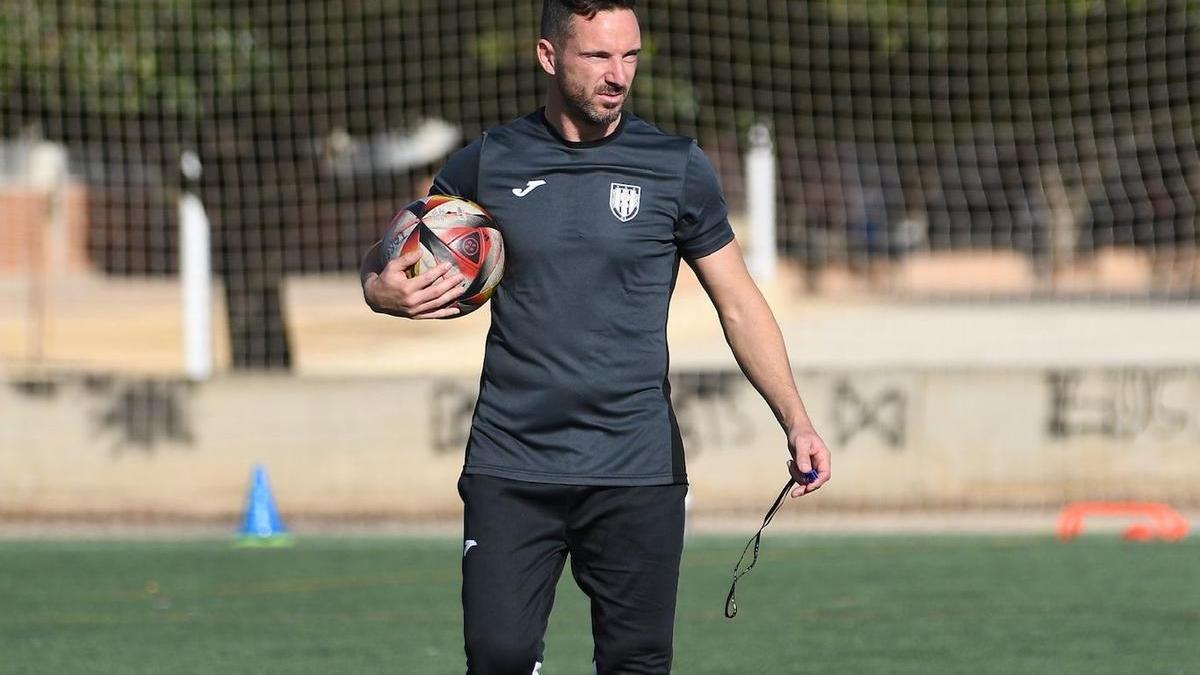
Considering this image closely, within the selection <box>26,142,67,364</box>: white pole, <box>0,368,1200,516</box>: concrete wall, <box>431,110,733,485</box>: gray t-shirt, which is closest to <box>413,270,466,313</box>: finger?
<box>431,110,733,485</box>: gray t-shirt

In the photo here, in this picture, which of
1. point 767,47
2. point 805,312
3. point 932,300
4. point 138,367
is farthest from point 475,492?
point 932,300

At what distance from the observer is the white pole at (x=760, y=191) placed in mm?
16906

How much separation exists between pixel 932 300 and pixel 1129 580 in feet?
78.2

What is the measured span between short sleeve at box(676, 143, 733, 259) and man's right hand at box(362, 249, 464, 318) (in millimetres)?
566

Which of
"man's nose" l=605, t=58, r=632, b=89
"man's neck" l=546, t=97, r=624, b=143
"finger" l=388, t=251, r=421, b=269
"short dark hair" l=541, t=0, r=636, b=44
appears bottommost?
"finger" l=388, t=251, r=421, b=269

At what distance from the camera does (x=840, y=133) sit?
16.9 m

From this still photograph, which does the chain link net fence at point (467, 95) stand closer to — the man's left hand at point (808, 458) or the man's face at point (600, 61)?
the man's face at point (600, 61)

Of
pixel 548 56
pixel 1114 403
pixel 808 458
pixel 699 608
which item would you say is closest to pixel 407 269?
pixel 548 56

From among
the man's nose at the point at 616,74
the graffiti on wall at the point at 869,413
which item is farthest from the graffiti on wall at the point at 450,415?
the man's nose at the point at 616,74

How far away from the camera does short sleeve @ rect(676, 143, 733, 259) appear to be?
4863mm

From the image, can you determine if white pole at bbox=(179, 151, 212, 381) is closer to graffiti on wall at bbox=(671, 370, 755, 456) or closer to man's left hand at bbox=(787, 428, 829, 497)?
graffiti on wall at bbox=(671, 370, 755, 456)

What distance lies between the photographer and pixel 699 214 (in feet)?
16.0

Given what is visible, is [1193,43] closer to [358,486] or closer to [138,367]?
[358,486]

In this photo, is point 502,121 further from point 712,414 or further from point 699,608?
point 699,608
